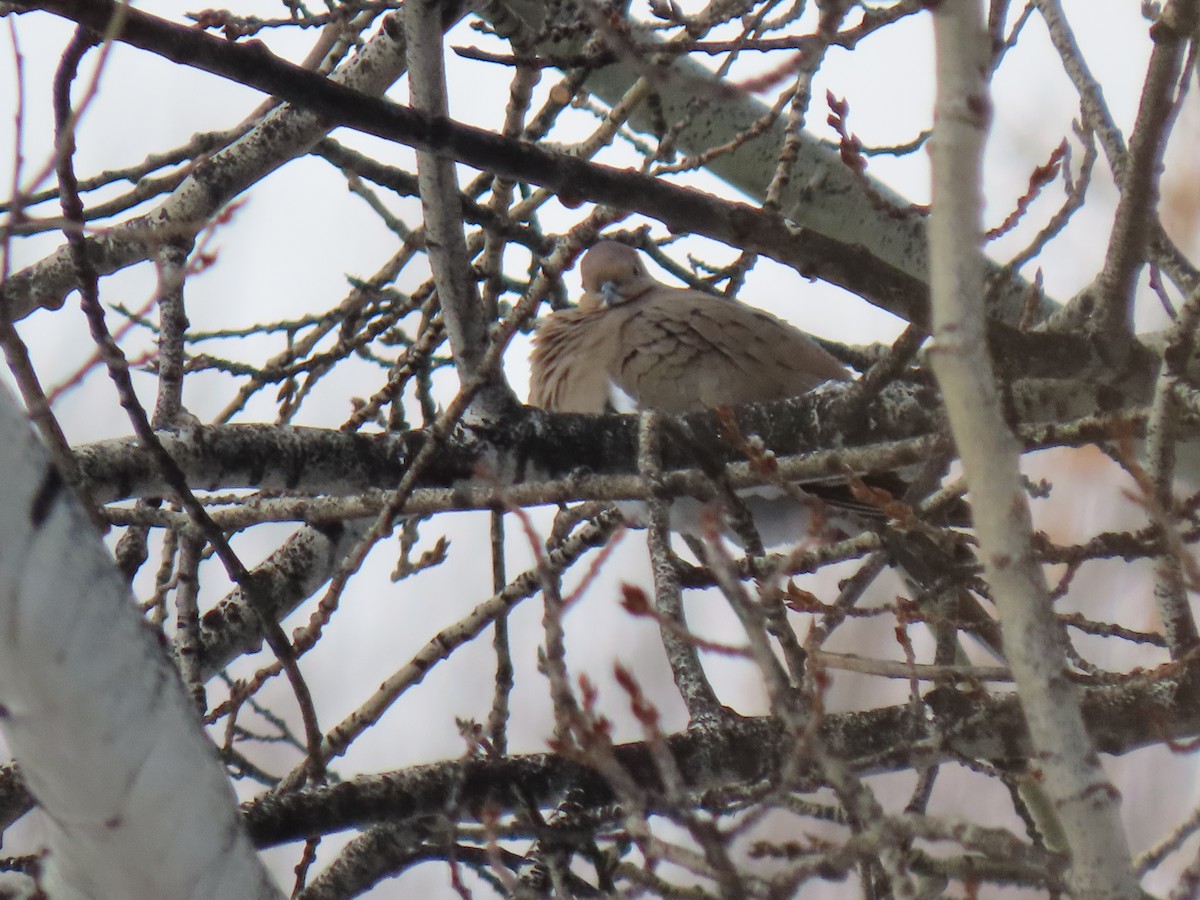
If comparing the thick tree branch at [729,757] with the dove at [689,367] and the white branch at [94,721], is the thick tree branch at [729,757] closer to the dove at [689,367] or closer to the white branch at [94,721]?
the white branch at [94,721]

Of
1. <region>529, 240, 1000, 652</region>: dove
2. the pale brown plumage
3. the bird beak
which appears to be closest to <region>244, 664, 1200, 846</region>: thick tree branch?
<region>529, 240, 1000, 652</region>: dove

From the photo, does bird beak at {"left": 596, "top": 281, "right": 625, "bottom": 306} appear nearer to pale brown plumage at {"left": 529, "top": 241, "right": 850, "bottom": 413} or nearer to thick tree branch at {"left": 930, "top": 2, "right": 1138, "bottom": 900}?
pale brown plumage at {"left": 529, "top": 241, "right": 850, "bottom": 413}

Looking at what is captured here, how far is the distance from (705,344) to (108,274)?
1578mm

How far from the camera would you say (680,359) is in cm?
369

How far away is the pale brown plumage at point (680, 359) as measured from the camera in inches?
143

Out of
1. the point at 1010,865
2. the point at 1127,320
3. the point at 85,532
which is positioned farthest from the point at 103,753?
the point at 1127,320

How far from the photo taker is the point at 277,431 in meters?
2.28

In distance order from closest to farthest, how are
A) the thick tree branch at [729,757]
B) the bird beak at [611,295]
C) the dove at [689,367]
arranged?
the thick tree branch at [729,757]
the dove at [689,367]
the bird beak at [611,295]

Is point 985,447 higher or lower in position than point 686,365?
lower

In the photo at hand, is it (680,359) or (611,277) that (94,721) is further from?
(611,277)

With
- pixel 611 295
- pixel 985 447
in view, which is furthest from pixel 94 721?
pixel 611 295

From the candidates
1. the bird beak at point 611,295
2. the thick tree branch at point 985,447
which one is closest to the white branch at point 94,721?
the thick tree branch at point 985,447

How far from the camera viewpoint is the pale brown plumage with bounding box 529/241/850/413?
364 cm

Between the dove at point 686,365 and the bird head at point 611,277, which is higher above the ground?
the bird head at point 611,277
